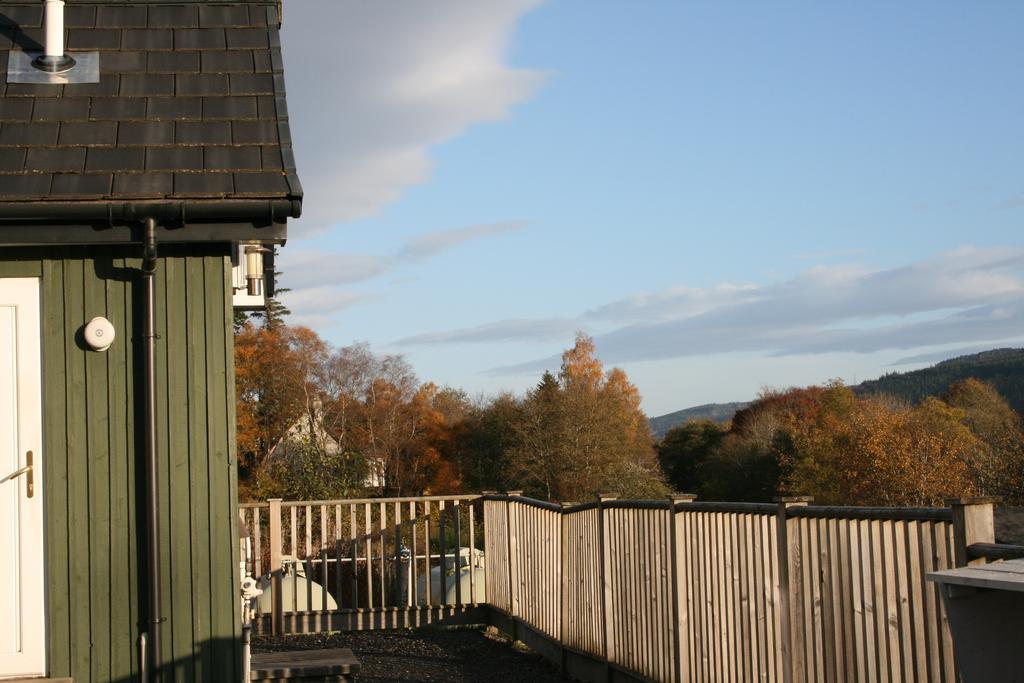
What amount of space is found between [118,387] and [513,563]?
563 centimetres

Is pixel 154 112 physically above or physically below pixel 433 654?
above

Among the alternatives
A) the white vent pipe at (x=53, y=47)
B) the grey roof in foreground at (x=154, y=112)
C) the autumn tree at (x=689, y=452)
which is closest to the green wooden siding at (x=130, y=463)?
the grey roof in foreground at (x=154, y=112)

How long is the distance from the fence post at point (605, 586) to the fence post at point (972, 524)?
402cm

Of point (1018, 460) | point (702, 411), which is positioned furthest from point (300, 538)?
→ point (702, 411)

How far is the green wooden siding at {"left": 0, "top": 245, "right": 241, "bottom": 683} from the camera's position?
5836mm

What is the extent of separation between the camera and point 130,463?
5945 millimetres

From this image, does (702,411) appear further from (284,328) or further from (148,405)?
(148,405)

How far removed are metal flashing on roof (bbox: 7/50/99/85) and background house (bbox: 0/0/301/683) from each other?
14.5 inches

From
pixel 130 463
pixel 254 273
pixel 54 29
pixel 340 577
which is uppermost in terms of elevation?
pixel 54 29

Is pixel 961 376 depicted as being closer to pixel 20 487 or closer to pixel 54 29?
pixel 54 29

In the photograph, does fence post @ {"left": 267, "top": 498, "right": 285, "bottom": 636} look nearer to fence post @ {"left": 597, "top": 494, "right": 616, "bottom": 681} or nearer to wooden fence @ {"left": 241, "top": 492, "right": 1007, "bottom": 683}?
wooden fence @ {"left": 241, "top": 492, "right": 1007, "bottom": 683}

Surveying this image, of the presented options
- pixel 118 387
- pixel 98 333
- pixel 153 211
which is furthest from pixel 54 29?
pixel 118 387

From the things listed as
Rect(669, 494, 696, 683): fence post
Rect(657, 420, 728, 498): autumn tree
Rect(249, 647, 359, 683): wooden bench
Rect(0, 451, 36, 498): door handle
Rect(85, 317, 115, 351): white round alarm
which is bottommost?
Rect(657, 420, 728, 498): autumn tree

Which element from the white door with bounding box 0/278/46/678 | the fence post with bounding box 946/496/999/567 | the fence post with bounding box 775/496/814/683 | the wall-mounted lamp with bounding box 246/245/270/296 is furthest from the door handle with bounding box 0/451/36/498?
the fence post with bounding box 946/496/999/567
